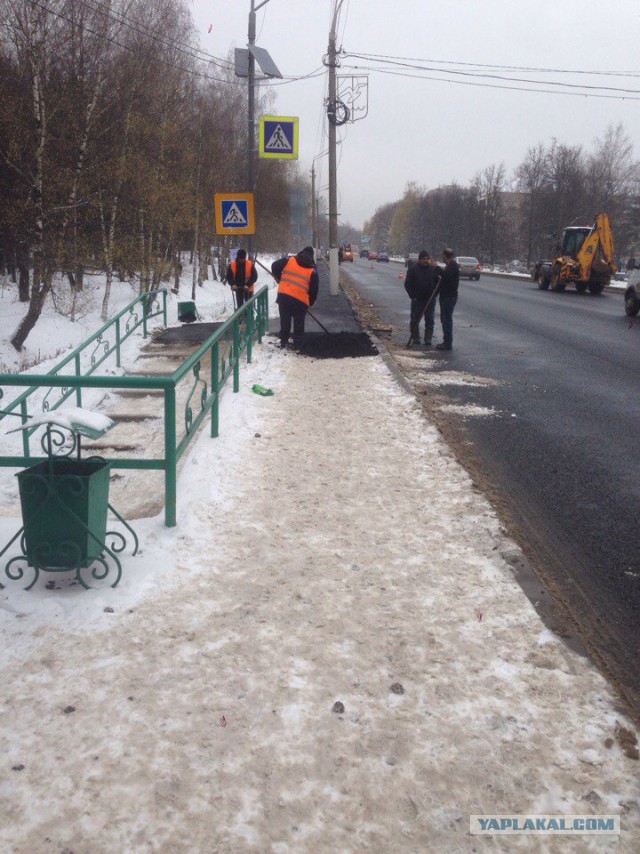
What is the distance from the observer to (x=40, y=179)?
51.9 feet

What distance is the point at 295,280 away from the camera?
12742mm

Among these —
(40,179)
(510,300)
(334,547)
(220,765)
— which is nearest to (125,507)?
(334,547)

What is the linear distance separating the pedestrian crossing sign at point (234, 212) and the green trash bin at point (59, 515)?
11.2 metres

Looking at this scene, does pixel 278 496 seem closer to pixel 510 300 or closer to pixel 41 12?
pixel 41 12

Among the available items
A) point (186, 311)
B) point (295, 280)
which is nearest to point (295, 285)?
point (295, 280)

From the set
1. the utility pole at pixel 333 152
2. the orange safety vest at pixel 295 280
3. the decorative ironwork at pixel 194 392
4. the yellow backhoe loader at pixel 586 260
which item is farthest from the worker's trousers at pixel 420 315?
the yellow backhoe loader at pixel 586 260

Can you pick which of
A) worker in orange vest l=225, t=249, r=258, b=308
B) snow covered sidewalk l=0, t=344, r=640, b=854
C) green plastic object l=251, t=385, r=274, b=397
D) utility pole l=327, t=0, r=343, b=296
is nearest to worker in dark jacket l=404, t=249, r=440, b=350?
worker in orange vest l=225, t=249, r=258, b=308

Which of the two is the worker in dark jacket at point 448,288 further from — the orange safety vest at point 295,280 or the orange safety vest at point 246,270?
the orange safety vest at point 246,270

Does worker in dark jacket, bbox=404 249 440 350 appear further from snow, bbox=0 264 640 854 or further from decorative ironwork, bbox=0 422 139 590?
decorative ironwork, bbox=0 422 139 590

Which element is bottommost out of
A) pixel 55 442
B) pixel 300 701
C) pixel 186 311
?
pixel 300 701

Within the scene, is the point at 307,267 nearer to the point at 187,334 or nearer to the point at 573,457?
the point at 187,334

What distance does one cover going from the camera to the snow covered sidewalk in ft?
7.75

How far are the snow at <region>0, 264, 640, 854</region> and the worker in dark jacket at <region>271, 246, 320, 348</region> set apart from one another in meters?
8.28

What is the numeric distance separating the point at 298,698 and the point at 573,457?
4.52m
